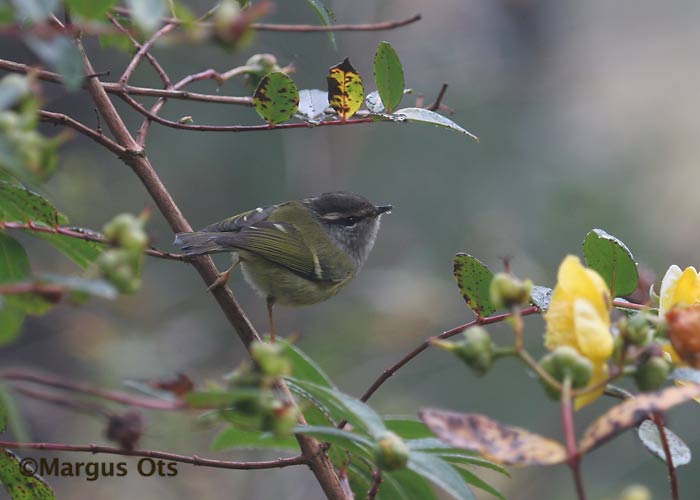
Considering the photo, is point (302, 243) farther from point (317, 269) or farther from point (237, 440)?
point (237, 440)

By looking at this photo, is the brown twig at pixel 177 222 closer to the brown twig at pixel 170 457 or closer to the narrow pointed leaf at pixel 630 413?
the brown twig at pixel 170 457

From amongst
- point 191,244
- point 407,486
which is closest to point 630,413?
point 407,486

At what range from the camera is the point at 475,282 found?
152 cm

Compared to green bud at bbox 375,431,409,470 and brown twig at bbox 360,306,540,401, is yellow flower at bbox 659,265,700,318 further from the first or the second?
green bud at bbox 375,431,409,470

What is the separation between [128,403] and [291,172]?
205 inches

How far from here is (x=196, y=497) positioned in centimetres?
429

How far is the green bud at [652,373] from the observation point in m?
0.96

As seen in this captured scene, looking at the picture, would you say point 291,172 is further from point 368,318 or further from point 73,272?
point 73,272

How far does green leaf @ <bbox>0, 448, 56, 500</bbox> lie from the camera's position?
1363 millimetres

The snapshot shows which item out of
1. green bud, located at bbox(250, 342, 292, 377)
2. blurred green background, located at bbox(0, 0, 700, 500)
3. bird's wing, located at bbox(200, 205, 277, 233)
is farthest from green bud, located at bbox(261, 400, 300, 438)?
blurred green background, located at bbox(0, 0, 700, 500)

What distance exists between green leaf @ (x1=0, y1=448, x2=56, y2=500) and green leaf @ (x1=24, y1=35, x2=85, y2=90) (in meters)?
0.71

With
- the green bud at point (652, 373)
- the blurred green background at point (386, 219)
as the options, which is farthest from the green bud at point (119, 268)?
the blurred green background at point (386, 219)

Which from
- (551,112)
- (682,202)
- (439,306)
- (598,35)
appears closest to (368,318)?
(439,306)

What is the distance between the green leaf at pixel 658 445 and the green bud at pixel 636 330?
32 cm
